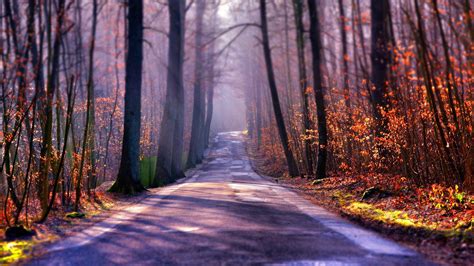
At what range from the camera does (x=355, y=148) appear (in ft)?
53.2

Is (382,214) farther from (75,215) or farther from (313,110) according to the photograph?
(313,110)

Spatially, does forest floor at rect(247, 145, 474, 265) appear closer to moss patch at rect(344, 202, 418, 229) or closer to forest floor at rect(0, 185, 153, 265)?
moss patch at rect(344, 202, 418, 229)

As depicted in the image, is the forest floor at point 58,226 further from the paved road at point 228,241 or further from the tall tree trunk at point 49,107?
the tall tree trunk at point 49,107

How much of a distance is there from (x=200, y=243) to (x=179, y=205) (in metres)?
4.70

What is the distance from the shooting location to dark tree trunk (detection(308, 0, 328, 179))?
59.2 ft

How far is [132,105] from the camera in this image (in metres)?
15.9

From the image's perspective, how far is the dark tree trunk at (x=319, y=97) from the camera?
59.2ft

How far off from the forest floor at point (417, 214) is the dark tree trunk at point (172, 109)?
10883mm

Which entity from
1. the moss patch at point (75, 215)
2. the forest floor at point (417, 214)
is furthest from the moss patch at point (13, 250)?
the forest floor at point (417, 214)

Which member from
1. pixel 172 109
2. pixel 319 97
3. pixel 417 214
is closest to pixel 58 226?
pixel 417 214

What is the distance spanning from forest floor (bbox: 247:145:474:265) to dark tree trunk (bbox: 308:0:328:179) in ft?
18.9

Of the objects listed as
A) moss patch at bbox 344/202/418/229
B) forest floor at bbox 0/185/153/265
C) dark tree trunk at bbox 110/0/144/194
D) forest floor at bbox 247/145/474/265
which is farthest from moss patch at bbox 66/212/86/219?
dark tree trunk at bbox 110/0/144/194

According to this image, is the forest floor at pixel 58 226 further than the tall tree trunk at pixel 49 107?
No

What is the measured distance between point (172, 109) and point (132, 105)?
697 cm
